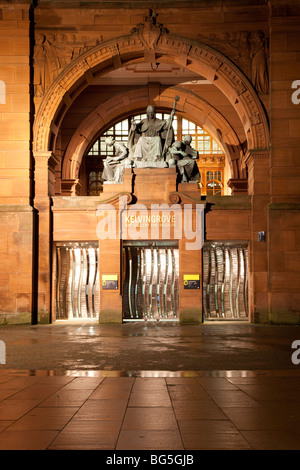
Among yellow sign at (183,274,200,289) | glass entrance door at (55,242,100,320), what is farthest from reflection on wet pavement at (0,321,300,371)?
glass entrance door at (55,242,100,320)

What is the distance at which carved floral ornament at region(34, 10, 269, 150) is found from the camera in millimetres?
18672

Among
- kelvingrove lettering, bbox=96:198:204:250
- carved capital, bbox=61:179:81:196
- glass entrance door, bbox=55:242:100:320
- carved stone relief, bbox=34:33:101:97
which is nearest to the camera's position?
kelvingrove lettering, bbox=96:198:204:250

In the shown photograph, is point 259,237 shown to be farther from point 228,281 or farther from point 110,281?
point 110,281

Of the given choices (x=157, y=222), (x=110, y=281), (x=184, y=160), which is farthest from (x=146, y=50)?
(x=110, y=281)

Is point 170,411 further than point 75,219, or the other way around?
point 75,219

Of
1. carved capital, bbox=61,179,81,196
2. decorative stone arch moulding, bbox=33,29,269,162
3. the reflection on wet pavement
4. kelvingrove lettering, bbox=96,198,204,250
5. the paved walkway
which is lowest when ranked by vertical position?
the reflection on wet pavement

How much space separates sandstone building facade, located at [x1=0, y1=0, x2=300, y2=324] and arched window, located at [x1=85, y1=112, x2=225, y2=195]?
286 inches

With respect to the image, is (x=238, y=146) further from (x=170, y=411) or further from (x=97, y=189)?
(x=170, y=411)

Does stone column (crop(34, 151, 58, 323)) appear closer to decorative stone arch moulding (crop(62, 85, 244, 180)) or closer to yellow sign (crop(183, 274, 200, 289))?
yellow sign (crop(183, 274, 200, 289))

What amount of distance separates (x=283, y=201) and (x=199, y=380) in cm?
1159

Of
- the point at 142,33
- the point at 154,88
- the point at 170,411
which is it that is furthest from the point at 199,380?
the point at 154,88

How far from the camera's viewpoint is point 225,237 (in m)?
18.6

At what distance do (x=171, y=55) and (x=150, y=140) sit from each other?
318 cm

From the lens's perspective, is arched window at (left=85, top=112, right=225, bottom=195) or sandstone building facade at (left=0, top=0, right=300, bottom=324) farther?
arched window at (left=85, top=112, right=225, bottom=195)
